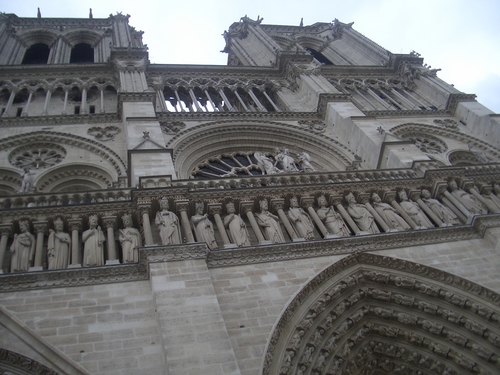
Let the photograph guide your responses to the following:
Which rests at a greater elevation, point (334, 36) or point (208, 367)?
point (334, 36)

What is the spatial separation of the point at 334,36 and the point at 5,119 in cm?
1906

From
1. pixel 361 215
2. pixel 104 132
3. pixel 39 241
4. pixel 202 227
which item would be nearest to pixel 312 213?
pixel 361 215

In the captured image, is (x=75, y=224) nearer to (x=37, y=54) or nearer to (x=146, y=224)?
(x=146, y=224)

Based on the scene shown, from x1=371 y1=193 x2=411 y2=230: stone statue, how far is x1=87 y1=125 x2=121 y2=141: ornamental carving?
25.3 feet

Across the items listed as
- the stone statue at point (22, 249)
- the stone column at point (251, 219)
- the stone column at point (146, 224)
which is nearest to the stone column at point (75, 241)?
the stone statue at point (22, 249)

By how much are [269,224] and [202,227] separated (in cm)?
131

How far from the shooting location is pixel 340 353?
920 cm

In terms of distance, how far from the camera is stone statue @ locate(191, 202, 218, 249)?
9805mm

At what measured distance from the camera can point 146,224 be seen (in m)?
9.91

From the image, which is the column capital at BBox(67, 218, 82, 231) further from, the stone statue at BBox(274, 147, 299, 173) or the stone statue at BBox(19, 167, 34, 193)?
the stone statue at BBox(274, 147, 299, 173)

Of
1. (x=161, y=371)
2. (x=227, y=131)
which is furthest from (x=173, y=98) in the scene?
(x=161, y=371)

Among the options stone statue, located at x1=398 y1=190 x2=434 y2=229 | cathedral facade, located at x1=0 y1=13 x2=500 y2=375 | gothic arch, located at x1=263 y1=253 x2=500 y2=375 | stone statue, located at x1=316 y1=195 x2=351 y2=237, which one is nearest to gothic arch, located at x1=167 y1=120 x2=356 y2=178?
cathedral facade, located at x1=0 y1=13 x2=500 y2=375

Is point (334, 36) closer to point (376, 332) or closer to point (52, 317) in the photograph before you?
point (376, 332)

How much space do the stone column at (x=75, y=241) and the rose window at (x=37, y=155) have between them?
5.23m
